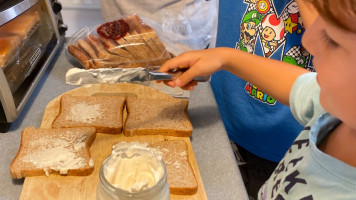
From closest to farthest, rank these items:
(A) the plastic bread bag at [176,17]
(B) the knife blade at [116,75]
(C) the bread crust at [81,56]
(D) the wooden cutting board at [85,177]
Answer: (D) the wooden cutting board at [85,177]
(B) the knife blade at [116,75]
(C) the bread crust at [81,56]
(A) the plastic bread bag at [176,17]

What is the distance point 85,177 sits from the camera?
74cm

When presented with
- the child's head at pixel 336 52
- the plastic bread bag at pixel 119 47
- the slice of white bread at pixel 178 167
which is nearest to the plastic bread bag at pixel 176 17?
the plastic bread bag at pixel 119 47

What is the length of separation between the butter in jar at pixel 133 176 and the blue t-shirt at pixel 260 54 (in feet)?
1.86

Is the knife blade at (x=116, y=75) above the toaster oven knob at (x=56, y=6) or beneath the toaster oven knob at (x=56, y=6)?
beneath

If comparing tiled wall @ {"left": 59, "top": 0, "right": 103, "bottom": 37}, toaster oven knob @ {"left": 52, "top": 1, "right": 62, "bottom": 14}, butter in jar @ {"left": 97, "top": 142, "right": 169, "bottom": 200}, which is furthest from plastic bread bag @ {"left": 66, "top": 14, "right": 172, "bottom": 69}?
tiled wall @ {"left": 59, "top": 0, "right": 103, "bottom": 37}

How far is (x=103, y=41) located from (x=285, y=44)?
0.59 metres

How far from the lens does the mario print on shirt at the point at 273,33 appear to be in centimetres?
97

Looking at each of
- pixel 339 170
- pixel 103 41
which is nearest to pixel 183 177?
pixel 339 170

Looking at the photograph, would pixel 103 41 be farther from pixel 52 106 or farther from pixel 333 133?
pixel 333 133

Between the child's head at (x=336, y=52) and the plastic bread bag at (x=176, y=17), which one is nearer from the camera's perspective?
the child's head at (x=336, y=52)

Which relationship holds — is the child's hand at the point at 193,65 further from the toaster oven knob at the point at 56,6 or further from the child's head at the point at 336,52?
the toaster oven knob at the point at 56,6

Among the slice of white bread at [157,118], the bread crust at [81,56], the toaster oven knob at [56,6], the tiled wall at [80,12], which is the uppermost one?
the toaster oven knob at [56,6]

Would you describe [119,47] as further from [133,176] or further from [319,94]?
[319,94]

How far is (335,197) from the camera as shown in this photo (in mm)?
488
